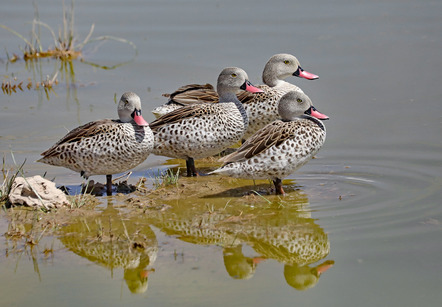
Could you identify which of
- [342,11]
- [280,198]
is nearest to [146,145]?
[280,198]

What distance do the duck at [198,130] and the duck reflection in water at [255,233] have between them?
2.88 ft

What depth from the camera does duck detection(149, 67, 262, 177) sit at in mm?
8430

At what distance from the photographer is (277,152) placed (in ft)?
24.9

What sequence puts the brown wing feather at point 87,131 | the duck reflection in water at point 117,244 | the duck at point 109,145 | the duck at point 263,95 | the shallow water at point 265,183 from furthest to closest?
the duck at point 263,95 → the brown wing feather at point 87,131 → the duck at point 109,145 → the duck reflection in water at point 117,244 → the shallow water at point 265,183

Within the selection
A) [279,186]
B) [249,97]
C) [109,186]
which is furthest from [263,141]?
[249,97]

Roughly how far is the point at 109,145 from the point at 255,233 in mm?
1967

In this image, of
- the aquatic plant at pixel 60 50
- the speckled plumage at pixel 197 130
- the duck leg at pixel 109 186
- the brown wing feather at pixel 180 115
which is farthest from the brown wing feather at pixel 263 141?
the aquatic plant at pixel 60 50

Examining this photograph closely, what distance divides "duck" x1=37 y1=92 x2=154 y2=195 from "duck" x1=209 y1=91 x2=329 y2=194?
87 centimetres

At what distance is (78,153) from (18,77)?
18.1 ft

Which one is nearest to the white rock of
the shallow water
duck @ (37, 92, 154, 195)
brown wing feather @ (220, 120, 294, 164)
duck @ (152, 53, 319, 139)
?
the shallow water

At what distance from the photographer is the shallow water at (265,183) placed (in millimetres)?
5656

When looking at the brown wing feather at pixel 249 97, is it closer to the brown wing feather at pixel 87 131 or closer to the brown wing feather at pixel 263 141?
the brown wing feather at pixel 263 141

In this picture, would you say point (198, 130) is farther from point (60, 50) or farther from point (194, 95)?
point (60, 50)

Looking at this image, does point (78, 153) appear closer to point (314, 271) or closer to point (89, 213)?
point (89, 213)
